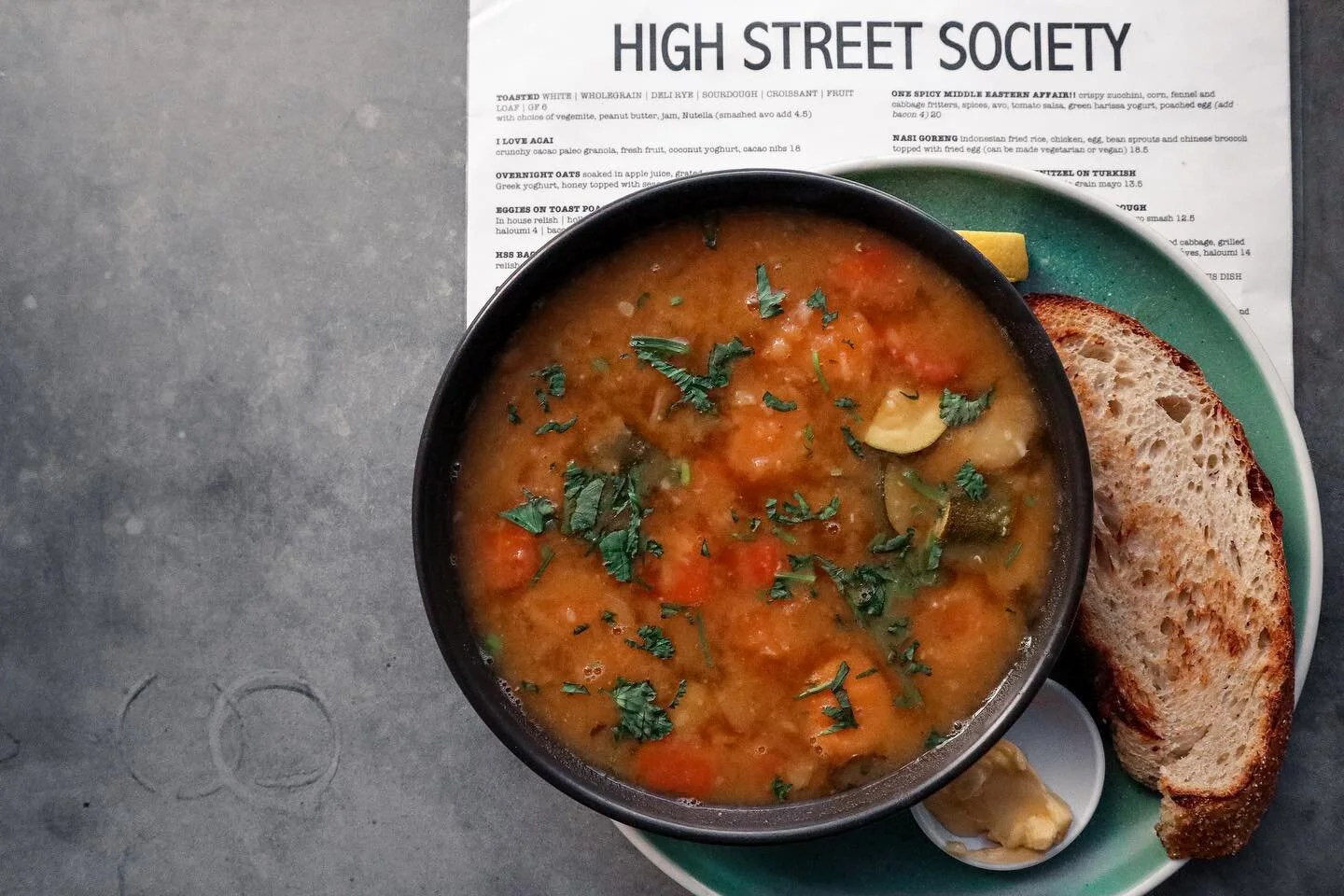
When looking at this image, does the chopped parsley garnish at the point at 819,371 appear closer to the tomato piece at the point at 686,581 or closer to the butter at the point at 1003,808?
the tomato piece at the point at 686,581

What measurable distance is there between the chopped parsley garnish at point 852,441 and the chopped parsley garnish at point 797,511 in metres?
Result: 0.09

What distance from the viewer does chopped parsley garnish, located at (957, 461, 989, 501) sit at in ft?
6.63

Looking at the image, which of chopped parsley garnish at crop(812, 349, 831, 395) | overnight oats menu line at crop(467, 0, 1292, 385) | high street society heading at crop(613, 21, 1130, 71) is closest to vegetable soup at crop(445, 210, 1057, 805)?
chopped parsley garnish at crop(812, 349, 831, 395)

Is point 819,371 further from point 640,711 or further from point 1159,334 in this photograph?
point 1159,334

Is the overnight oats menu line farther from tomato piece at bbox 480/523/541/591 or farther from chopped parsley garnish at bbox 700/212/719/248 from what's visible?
tomato piece at bbox 480/523/541/591

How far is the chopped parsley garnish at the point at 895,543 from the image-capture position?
202 cm

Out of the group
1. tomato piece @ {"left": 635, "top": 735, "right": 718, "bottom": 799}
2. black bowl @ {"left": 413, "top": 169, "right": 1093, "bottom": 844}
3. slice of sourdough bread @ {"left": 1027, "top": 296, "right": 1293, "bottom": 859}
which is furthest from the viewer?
slice of sourdough bread @ {"left": 1027, "top": 296, "right": 1293, "bottom": 859}

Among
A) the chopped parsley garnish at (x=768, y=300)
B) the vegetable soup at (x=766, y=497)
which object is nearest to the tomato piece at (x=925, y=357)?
the vegetable soup at (x=766, y=497)

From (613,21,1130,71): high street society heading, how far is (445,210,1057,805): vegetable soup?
80cm

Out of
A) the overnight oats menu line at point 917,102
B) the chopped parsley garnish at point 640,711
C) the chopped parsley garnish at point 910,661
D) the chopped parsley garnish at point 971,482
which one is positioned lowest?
the chopped parsley garnish at point 640,711

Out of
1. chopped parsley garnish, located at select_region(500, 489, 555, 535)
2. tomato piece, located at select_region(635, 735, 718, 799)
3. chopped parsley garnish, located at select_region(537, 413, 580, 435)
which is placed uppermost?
chopped parsley garnish, located at select_region(537, 413, 580, 435)

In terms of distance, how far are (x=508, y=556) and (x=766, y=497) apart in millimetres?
515

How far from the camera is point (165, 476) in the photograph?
277cm

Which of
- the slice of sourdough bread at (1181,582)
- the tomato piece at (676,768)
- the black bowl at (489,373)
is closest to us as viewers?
the black bowl at (489,373)
